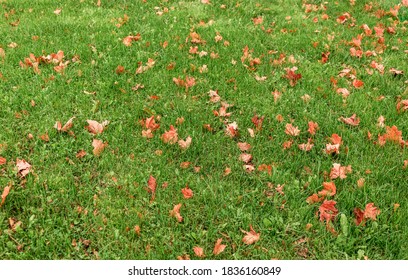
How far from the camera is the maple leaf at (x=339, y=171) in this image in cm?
337

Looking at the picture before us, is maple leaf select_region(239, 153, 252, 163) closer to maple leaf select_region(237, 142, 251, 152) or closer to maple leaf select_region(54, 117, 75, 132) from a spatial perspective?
maple leaf select_region(237, 142, 251, 152)

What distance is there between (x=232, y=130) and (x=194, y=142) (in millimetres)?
399

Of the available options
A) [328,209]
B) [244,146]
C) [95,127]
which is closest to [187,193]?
[244,146]

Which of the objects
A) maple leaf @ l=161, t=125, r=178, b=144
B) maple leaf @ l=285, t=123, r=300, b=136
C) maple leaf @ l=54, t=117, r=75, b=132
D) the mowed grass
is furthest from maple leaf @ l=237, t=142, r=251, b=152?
maple leaf @ l=54, t=117, r=75, b=132

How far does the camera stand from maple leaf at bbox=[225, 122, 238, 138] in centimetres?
389

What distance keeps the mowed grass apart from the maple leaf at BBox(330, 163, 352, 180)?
52 millimetres

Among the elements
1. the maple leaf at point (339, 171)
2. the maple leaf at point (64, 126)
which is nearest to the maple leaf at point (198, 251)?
the maple leaf at point (339, 171)

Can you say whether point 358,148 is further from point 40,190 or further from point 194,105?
point 40,190

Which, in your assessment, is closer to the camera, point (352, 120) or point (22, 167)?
point (22, 167)

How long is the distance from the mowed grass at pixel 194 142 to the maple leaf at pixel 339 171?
0.05 m

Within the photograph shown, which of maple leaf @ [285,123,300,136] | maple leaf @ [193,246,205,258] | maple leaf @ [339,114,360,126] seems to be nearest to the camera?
maple leaf @ [193,246,205,258]

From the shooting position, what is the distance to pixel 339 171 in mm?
3389

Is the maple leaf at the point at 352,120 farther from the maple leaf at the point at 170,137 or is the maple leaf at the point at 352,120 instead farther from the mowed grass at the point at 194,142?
the maple leaf at the point at 170,137

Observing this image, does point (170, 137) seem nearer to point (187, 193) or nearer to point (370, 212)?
point (187, 193)
